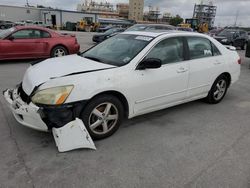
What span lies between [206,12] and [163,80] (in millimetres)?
96784

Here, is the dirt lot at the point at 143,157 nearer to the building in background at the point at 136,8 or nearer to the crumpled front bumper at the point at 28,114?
the crumpled front bumper at the point at 28,114

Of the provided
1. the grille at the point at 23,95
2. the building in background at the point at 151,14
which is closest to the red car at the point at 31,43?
the grille at the point at 23,95

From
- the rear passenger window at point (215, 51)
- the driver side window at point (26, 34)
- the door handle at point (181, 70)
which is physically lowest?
the door handle at point (181, 70)

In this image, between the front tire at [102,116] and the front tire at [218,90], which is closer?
the front tire at [102,116]

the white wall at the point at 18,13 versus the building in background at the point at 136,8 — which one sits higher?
the building in background at the point at 136,8

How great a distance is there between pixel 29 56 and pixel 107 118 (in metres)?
6.55

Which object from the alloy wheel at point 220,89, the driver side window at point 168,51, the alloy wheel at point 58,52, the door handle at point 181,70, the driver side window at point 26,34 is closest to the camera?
the driver side window at point 168,51

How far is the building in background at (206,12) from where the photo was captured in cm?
8475

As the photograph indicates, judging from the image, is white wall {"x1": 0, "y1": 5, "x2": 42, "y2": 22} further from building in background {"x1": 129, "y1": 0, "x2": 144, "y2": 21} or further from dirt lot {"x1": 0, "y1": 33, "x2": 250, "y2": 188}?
building in background {"x1": 129, "y1": 0, "x2": 144, "y2": 21}

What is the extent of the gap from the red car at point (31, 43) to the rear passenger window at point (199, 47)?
20.1 feet

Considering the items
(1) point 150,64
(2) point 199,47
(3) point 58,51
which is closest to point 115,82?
(1) point 150,64

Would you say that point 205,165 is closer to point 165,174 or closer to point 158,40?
point 165,174

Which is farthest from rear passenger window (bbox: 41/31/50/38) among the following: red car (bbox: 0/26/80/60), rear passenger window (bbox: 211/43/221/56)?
rear passenger window (bbox: 211/43/221/56)

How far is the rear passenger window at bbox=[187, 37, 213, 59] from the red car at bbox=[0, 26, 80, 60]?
6141 mm
